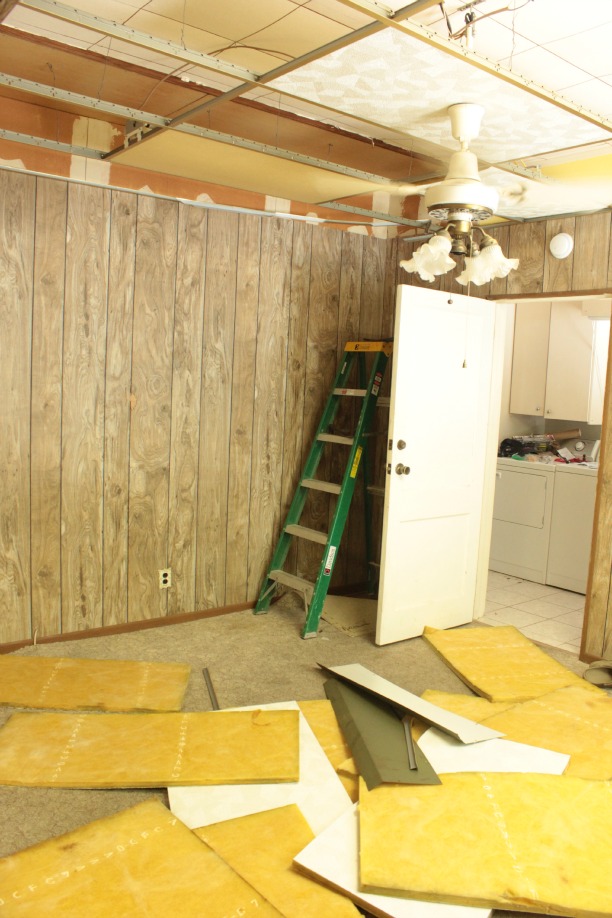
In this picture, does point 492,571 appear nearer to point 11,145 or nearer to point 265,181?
point 265,181

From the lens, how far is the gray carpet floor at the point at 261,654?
3.28 m

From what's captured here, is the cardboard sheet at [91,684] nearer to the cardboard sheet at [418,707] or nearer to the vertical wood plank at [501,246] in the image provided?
the cardboard sheet at [418,707]

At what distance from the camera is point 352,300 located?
4586 mm

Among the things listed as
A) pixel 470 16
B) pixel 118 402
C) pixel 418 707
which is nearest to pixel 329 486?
pixel 118 402

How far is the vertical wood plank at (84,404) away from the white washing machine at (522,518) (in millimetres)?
3068

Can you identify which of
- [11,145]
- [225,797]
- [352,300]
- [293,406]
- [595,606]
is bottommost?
[225,797]

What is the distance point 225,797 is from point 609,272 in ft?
9.94

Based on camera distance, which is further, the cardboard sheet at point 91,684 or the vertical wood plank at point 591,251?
the vertical wood plank at point 591,251

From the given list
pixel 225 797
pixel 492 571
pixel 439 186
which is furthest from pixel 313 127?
pixel 492 571

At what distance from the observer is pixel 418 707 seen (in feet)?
9.53

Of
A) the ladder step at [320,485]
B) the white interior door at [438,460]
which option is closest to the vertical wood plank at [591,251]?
the white interior door at [438,460]

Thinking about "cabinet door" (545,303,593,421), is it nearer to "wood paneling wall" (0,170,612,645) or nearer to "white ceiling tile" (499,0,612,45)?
"wood paneling wall" (0,170,612,645)

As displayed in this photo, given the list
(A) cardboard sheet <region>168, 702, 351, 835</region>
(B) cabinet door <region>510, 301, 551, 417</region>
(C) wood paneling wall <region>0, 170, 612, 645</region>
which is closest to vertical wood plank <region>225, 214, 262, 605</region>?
(C) wood paneling wall <region>0, 170, 612, 645</region>

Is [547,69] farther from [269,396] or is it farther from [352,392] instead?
[269,396]
